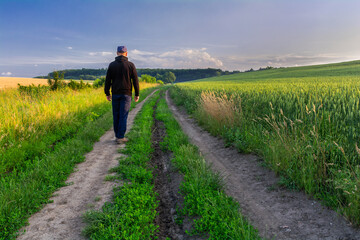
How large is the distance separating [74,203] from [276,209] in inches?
130

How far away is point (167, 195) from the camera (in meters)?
3.84

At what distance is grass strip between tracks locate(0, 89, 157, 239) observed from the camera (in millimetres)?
2920

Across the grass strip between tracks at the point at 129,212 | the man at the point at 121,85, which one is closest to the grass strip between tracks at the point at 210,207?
the grass strip between tracks at the point at 129,212

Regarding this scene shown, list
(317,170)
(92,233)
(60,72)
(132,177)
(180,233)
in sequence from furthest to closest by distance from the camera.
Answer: (60,72) < (132,177) < (317,170) < (180,233) < (92,233)

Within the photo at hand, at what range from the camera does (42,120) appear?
23.8 ft

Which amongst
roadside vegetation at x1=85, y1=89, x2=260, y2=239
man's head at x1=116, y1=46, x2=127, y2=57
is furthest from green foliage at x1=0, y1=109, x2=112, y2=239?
man's head at x1=116, y1=46, x2=127, y2=57

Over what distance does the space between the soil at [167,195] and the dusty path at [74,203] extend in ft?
3.07

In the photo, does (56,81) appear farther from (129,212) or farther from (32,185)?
(129,212)

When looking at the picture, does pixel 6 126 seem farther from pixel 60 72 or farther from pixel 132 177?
pixel 60 72

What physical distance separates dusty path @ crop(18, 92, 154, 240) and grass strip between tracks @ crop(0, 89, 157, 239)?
5.4 inches

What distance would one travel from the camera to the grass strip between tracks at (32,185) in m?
2.92

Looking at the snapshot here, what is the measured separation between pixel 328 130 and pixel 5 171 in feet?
23.3

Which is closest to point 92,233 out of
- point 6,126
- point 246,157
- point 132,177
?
point 132,177

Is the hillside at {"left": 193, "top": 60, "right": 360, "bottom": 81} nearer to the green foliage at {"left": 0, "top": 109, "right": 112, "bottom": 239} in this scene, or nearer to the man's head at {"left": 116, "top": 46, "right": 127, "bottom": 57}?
the man's head at {"left": 116, "top": 46, "right": 127, "bottom": 57}
